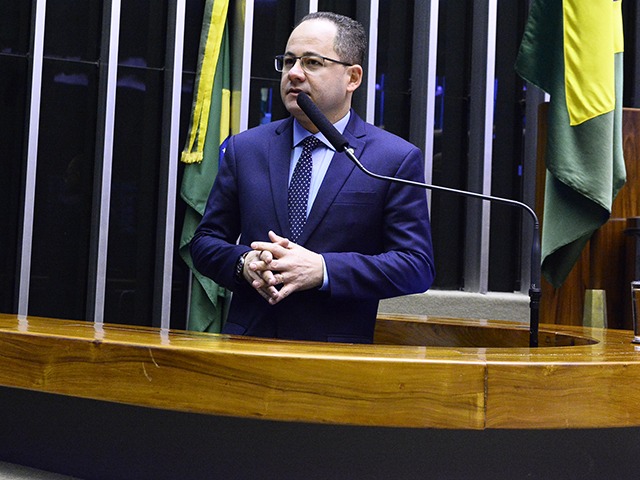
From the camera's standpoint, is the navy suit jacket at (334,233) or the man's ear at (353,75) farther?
the man's ear at (353,75)

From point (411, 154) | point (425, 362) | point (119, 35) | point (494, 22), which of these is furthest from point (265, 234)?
point (494, 22)

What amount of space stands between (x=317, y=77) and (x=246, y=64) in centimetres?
251

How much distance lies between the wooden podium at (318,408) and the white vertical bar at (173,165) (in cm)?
298

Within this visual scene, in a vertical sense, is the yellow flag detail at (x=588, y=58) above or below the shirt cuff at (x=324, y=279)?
above

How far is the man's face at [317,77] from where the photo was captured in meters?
2.21

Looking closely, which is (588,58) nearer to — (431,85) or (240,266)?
(240,266)

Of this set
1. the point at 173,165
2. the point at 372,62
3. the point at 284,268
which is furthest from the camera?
the point at 372,62

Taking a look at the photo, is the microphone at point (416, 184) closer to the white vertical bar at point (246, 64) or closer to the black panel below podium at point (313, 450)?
the black panel below podium at point (313, 450)

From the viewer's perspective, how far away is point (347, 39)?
7.51 feet

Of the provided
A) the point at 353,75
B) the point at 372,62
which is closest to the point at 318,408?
the point at 353,75

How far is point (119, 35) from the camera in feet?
15.4

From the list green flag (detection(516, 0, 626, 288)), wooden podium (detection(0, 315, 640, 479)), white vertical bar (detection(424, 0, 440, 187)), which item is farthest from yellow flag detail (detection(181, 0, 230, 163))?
wooden podium (detection(0, 315, 640, 479))

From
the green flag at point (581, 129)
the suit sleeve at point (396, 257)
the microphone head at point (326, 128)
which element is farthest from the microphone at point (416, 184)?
the green flag at point (581, 129)

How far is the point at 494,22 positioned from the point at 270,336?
3329 millimetres
